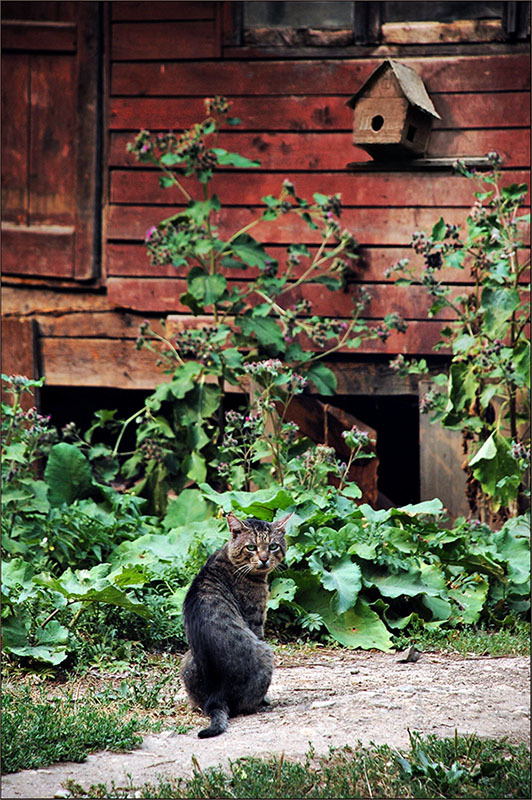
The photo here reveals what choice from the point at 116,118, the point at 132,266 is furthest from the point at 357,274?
the point at 116,118

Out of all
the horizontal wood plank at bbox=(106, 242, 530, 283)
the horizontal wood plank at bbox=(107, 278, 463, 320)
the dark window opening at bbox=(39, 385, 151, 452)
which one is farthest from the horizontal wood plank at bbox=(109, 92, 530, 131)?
the dark window opening at bbox=(39, 385, 151, 452)

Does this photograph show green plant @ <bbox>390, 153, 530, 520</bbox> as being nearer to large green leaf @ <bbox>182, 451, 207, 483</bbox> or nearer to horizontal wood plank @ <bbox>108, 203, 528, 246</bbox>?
horizontal wood plank @ <bbox>108, 203, 528, 246</bbox>

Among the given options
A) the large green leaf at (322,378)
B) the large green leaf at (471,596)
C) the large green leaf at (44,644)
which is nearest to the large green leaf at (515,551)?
the large green leaf at (471,596)

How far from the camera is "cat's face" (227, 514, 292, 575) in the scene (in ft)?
12.7

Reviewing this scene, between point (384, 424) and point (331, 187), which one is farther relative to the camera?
point (384, 424)

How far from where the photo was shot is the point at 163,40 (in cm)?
686

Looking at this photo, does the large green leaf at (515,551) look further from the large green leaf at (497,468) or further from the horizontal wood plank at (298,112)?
the horizontal wood plank at (298,112)

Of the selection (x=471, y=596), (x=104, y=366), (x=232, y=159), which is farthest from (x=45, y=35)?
(x=471, y=596)

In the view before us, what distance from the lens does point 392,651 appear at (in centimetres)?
448

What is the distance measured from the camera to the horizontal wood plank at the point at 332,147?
6531mm

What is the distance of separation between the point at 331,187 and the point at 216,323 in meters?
1.28

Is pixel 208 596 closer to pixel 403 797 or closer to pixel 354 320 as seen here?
pixel 403 797

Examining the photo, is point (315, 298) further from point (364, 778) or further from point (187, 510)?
point (364, 778)

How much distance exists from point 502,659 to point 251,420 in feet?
6.22
